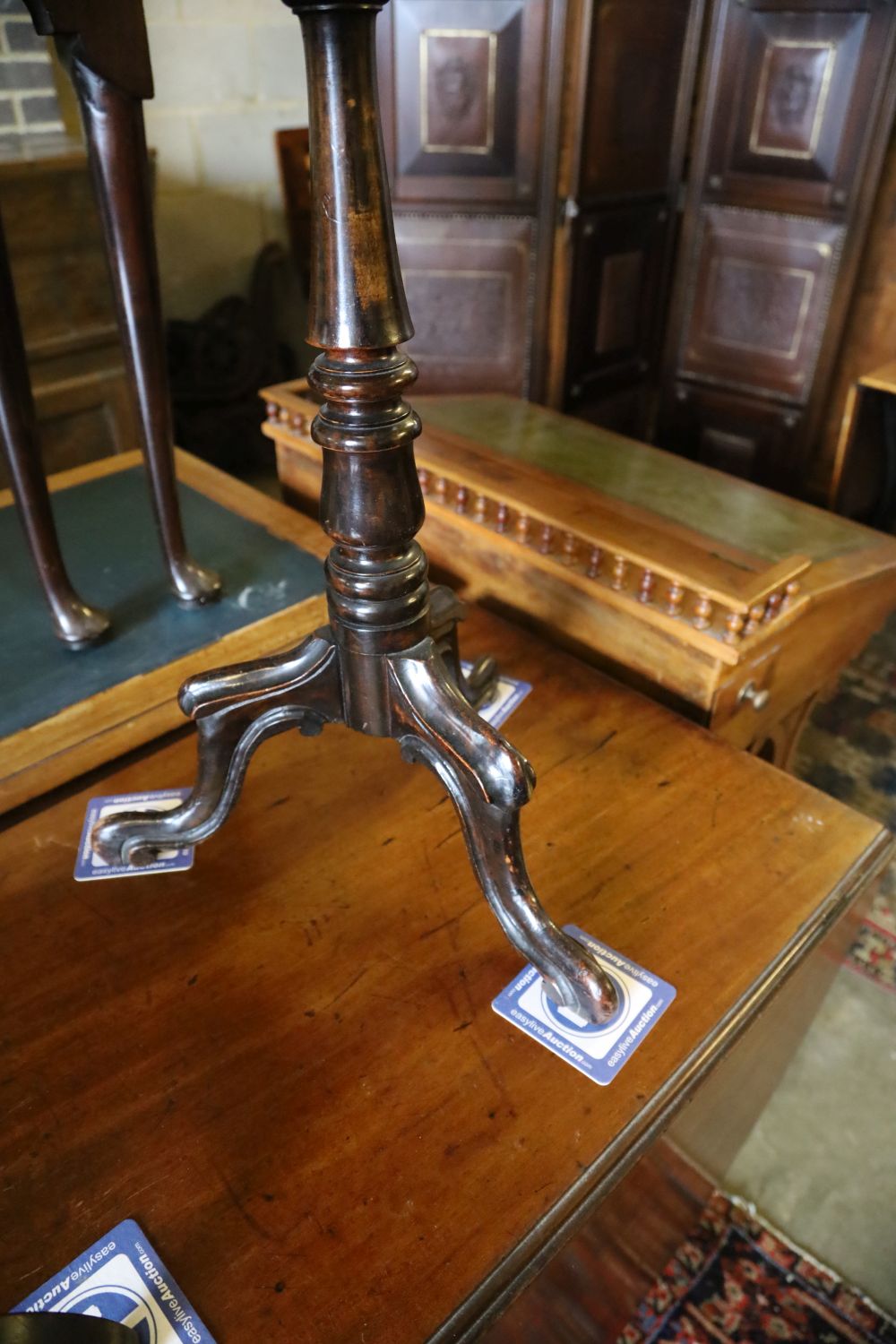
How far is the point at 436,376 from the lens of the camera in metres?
2.21

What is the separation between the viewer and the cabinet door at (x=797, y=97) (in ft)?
6.20

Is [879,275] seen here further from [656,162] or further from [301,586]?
[301,586]

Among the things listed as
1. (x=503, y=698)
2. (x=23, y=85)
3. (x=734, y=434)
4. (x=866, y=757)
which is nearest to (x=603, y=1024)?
(x=503, y=698)

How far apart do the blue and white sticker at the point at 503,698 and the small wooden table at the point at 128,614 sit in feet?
0.73

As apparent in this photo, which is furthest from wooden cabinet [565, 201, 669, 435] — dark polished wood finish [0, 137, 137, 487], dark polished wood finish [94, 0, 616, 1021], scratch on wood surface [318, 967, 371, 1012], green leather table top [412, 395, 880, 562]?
scratch on wood surface [318, 967, 371, 1012]

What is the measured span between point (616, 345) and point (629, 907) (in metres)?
1.80

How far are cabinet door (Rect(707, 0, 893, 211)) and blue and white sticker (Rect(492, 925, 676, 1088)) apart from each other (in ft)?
6.17

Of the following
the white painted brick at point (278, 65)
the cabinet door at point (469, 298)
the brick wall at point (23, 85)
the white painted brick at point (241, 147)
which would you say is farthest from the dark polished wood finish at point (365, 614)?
the white painted brick at point (278, 65)

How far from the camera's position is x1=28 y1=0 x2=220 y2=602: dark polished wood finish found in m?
0.84

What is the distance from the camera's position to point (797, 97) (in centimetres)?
199

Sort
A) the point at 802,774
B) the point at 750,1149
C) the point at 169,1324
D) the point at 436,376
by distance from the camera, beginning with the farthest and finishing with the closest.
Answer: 1. the point at 436,376
2. the point at 802,774
3. the point at 750,1149
4. the point at 169,1324

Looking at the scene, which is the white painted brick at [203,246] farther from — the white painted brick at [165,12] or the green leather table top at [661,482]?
the green leather table top at [661,482]

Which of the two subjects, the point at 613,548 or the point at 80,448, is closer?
the point at 613,548

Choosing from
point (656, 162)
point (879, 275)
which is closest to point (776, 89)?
point (656, 162)
